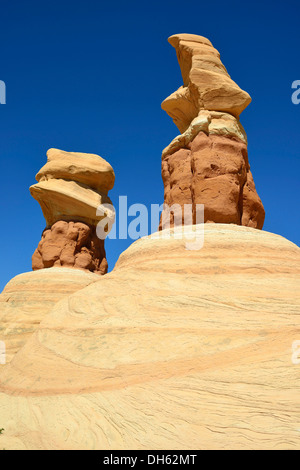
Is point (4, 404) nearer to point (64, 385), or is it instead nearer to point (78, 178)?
point (64, 385)

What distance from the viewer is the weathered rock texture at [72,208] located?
1762 cm

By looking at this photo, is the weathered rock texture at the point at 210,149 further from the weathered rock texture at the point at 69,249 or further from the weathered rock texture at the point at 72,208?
the weathered rock texture at the point at 72,208

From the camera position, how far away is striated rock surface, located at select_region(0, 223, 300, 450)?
4273 millimetres

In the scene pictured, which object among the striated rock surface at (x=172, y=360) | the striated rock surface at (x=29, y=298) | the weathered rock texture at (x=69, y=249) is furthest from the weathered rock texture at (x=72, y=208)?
the striated rock surface at (x=172, y=360)

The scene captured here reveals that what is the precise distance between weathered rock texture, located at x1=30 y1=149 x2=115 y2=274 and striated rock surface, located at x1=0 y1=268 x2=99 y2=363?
1127mm

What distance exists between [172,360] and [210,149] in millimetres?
5817

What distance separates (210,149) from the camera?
31.0 ft

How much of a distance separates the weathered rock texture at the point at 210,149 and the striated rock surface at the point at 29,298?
607cm

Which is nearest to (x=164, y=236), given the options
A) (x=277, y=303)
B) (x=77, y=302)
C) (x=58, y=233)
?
(x=77, y=302)

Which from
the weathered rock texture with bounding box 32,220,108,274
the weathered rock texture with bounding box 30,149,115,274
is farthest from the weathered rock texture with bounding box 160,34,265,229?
the weathered rock texture with bounding box 30,149,115,274

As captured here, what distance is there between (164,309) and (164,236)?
237 cm

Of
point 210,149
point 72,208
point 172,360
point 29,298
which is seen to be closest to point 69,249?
point 72,208
